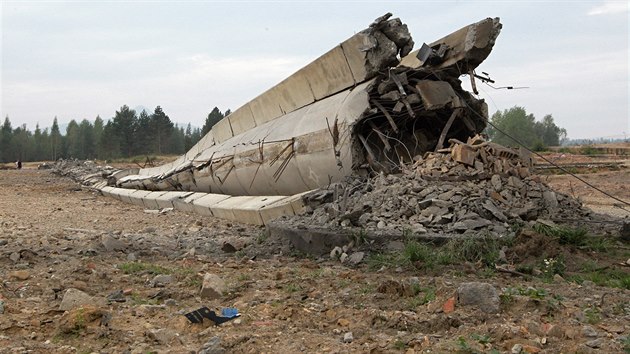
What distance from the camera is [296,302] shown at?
4785 millimetres

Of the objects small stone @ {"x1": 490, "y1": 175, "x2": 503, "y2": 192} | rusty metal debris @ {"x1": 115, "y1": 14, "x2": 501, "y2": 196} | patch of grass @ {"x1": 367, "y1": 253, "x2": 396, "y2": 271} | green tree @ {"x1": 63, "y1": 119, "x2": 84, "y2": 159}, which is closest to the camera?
patch of grass @ {"x1": 367, "y1": 253, "x2": 396, "y2": 271}

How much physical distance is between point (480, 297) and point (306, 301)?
1417mm

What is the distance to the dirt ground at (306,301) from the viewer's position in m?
3.67

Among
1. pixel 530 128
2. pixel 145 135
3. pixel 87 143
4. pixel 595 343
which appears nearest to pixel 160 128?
pixel 145 135

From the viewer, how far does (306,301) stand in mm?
4859

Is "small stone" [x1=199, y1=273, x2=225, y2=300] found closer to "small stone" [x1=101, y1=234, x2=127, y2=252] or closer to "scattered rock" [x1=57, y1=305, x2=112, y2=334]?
"scattered rock" [x1=57, y1=305, x2=112, y2=334]

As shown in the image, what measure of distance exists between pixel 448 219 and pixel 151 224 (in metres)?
6.45

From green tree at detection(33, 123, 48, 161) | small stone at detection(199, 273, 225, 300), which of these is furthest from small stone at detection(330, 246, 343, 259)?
green tree at detection(33, 123, 48, 161)

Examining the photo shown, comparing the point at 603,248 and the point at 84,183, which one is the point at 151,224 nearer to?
the point at 603,248

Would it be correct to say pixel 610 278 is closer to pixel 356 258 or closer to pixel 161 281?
pixel 356 258

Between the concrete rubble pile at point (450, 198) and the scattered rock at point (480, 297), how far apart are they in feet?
7.43

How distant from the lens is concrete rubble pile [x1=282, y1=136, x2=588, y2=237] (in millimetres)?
6977

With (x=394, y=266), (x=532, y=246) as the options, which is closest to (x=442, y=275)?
(x=394, y=266)

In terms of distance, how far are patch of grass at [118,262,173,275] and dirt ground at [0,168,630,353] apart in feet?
0.03
